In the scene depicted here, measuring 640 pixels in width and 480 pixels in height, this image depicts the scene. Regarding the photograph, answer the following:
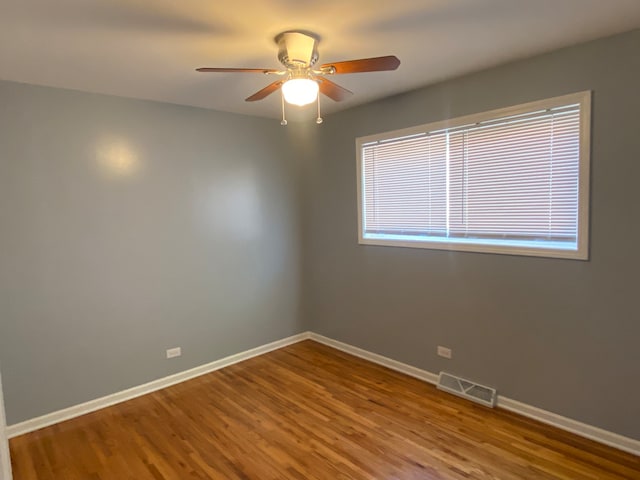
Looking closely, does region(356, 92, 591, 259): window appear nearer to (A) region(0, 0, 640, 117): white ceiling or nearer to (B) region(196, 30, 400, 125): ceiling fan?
(A) region(0, 0, 640, 117): white ceiling

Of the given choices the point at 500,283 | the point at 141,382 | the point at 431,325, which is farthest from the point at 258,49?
the point at 141,382

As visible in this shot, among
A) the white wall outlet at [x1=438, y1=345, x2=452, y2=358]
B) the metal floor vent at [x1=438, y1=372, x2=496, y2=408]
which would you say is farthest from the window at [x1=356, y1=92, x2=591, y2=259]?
the metal floor vent at [x1=438, y1=372, x2=496, y2=408]

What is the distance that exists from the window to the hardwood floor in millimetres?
1244

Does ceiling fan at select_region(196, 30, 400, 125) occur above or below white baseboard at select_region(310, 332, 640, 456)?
above

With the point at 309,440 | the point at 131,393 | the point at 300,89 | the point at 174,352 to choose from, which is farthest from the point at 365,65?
the point at 131,393

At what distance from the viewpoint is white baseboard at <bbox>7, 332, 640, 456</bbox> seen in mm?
2518

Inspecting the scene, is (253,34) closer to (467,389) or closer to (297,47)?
(297,47)

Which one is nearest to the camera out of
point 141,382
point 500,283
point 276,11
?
point 276,11

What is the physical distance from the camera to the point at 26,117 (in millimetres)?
2760

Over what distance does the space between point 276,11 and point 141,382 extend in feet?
10.2

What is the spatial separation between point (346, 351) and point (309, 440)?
157cm

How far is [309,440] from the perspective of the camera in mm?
2645

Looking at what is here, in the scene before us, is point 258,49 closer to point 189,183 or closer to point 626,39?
point 189,183

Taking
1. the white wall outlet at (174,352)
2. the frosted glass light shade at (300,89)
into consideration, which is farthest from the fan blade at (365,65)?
the white wall outlet at (174,352)
